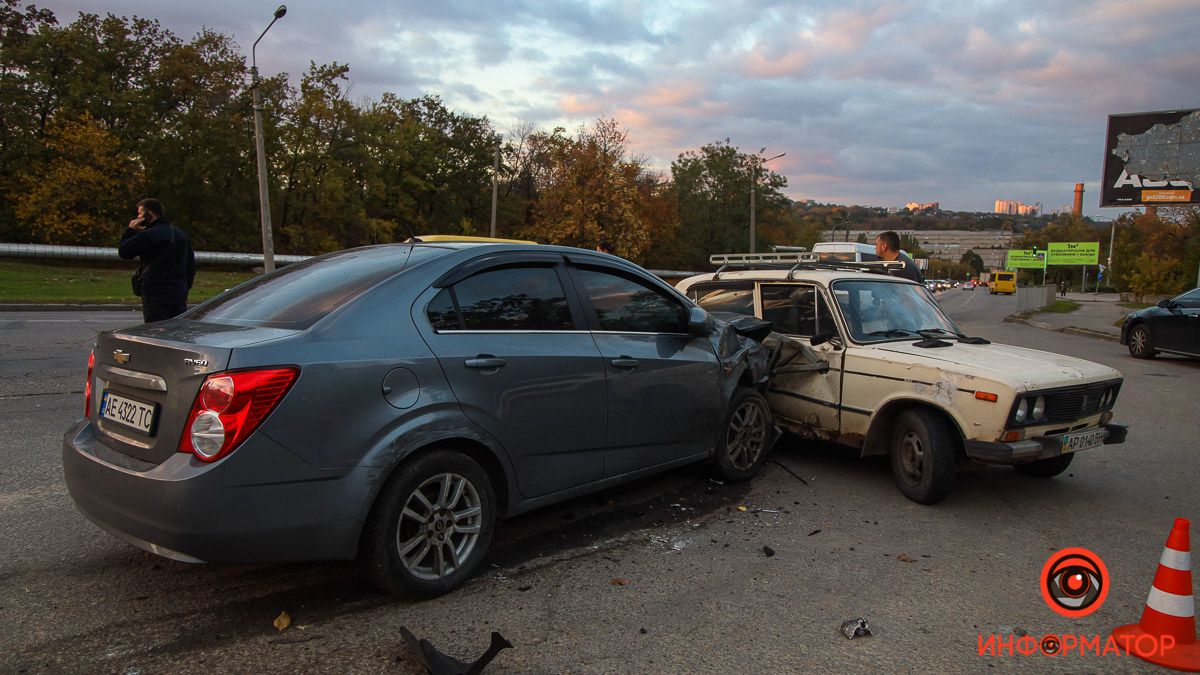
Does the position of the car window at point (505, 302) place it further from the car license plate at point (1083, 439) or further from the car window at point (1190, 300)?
the car window at point (1190, 300)

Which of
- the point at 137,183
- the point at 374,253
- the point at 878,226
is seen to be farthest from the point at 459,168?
the point at 878,226

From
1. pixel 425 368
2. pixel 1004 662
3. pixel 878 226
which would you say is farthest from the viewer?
pixel 878 226

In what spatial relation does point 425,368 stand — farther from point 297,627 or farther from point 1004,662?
point 1004,662

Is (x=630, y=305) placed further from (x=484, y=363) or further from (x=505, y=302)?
(x=484, y=363)

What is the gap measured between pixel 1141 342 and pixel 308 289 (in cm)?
1654

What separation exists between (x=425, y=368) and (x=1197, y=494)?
5.75 metres

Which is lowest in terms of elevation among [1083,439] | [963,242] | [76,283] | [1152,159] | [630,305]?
[76,283]

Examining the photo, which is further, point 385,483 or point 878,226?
point 878,226

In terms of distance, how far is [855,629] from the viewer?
3.21m

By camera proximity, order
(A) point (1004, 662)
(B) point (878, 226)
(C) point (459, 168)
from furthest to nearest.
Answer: (B) point (878, 226) < (C) point (459, 168) < (A) point (1004, 662)

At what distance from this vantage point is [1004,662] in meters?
3.03

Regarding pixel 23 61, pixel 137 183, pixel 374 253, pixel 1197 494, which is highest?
pixel 23 61

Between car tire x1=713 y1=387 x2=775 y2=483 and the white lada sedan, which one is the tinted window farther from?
the white lada sedan

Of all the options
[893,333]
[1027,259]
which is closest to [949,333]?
[893,333]
